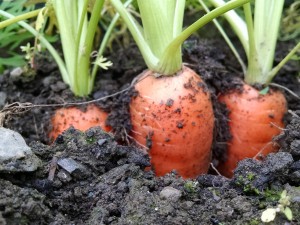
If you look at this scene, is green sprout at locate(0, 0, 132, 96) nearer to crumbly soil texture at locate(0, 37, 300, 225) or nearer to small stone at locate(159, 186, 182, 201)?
crumbly soil texture at locate(0, 37, 300, 225)

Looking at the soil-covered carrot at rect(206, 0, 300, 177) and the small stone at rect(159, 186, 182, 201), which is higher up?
the small stone at rect(159, 186, 182, 201)

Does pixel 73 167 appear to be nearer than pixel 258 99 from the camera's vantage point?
Yes

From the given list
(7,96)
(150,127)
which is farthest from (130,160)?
(7,96)

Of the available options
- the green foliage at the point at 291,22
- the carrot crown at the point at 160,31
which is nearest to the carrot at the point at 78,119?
the carrot crown at the point at 160,31

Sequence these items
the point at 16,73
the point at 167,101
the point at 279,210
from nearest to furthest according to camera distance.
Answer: the point at 279,210, the point at 167,101, the point at 16,73

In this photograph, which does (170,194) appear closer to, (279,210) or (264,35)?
(279,210)

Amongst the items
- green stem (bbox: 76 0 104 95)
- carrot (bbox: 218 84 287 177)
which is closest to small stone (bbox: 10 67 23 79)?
green stem (bbox: 76 0 104 95)

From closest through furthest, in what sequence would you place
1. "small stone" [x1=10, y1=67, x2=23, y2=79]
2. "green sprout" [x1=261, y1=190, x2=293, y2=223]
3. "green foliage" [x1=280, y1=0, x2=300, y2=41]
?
"green sprout" [x1=261, y1=190, x2=293, y2=223] → "small stone" [x1=10, y1=67, x2=23, y2=79] → "green foliage" [x1=280, y1=0, x2=300, y2=41]

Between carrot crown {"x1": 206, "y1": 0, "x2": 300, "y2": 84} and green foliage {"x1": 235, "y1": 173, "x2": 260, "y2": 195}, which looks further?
carrot crown {"x1": 206, "y1": 0, "x2": 300, "y2": 84}

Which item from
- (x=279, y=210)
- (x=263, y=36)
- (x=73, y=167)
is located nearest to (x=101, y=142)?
(x=73, y=167)
